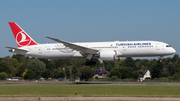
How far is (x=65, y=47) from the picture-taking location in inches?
1845

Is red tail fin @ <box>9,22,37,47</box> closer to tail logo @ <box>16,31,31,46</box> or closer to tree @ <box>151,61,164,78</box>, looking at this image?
tail logo @ <box>16,31,31,46</box>

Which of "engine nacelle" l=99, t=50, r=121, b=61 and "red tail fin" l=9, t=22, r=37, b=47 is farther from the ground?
"red tail fin" l=9, t=22, r=37, b=47

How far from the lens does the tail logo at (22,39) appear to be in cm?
4991

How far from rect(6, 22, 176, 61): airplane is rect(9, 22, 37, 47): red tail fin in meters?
0.84

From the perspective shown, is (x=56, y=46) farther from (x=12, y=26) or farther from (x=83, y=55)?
(x=12, y=26)

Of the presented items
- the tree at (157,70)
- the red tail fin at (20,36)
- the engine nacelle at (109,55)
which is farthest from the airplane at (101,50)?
the tree at (157,70)

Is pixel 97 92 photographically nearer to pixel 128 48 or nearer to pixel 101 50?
pixel 101 50

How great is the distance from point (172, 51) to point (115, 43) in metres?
10.3

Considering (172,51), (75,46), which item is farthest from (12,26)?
(172,51)

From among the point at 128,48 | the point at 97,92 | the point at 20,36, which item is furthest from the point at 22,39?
the point at 97,92

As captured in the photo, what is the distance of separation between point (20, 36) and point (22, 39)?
2.77ft

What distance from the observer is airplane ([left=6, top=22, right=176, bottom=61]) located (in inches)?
1706

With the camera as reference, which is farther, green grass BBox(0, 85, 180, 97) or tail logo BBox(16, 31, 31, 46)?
tail logo BBox(16, 31, 31, 46)

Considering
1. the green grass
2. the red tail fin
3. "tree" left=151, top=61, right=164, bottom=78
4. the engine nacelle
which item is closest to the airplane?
the engine nacelle
